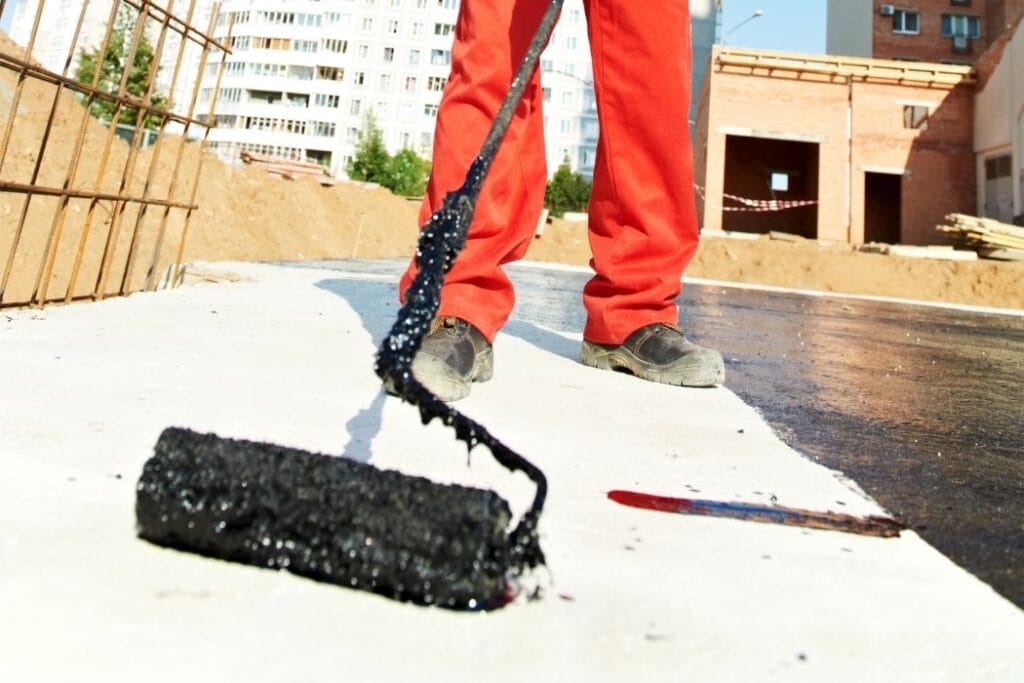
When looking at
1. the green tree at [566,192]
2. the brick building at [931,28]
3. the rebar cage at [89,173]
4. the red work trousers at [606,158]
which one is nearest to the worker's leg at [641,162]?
the red work trousers at [606,158]

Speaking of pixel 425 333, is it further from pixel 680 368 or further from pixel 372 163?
pixel 372 163

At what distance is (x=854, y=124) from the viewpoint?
20.8 m

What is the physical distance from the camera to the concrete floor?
1.90 ft

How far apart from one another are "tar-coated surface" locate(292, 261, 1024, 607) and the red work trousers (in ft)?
1.06

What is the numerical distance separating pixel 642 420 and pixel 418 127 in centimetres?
6087

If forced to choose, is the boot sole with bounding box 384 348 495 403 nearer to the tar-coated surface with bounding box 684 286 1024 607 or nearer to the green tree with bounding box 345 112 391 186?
the tar-coated surface with bounding box 684 286 1024 607

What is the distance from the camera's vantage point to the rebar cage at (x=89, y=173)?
266 cm

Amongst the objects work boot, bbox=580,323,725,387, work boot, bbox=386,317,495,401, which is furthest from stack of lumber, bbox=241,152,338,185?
work boot, bbox=386,317,495,401

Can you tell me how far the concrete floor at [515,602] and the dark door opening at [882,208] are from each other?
28.7 metres

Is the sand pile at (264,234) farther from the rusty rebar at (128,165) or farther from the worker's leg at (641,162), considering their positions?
the worker's leg at (641,162)

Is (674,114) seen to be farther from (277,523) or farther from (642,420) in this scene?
(277,523)

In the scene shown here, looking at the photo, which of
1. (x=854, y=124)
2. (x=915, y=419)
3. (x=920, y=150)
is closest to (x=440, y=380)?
(x=915, y=419)

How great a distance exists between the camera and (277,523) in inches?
27.5

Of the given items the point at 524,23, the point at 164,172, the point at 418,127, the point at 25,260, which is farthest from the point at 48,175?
the point at 418,127
